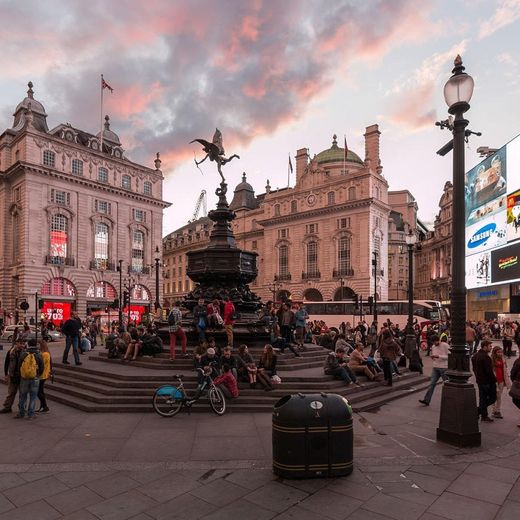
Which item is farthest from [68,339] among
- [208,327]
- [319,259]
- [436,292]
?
[436,292]

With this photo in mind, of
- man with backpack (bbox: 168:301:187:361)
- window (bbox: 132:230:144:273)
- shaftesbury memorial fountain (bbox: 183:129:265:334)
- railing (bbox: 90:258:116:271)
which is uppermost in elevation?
window (bbox: 132:230:144:273)

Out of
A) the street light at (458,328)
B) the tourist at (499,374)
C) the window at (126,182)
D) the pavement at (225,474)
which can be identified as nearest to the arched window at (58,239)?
the window at (126,182)

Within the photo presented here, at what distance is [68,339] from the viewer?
647 inches

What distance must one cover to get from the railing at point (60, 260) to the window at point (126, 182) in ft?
42.0

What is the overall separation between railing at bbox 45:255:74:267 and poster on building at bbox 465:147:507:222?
47329mm

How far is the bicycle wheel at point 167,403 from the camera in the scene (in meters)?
10.1

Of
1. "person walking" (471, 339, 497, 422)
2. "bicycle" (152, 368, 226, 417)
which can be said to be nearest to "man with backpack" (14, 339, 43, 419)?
"bicycle" (152, 368, 226, 417)

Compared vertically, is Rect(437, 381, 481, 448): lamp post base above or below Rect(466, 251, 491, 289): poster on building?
below

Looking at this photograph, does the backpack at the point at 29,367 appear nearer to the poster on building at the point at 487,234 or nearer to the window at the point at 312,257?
the poster on building at the point at 487,234

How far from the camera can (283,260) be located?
229 feet

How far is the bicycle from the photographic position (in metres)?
10.1

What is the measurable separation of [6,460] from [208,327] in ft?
28.9

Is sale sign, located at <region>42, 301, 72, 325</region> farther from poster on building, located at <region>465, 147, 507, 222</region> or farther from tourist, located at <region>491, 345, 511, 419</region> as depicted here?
tourist, located at <region>491, 345, 511, 419</region>

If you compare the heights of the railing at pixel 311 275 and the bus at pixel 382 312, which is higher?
the railing at pixel 311 275
